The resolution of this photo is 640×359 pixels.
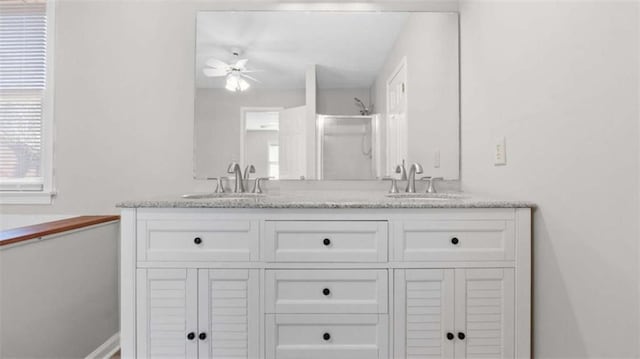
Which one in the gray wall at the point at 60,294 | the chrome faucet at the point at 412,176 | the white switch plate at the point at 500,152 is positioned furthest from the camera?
the chrome faucet at the point at 412,176

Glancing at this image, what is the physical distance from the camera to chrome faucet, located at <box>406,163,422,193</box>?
1776 millimetres

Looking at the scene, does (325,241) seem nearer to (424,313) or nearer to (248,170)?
(424,313)

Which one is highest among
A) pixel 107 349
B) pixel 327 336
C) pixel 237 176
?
pixel 237 176

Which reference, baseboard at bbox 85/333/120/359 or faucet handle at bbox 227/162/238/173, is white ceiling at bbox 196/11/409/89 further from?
baseboard at bbox 85/333/120/359

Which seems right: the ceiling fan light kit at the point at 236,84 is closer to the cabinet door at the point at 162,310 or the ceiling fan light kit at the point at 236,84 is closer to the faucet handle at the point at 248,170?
the faucet handle at the point at 248,170

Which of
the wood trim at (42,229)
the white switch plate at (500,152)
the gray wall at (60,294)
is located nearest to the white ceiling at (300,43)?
the white switch plate at (500,152)

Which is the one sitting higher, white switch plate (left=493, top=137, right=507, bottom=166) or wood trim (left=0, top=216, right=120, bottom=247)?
white switch plate (left=493, top=137, right=507, bottom=166)

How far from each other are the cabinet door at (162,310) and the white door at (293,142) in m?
0.82

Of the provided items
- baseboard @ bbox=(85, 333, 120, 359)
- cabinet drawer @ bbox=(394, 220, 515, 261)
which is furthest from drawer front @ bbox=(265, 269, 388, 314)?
baseboard @ bbox=(85, 333, 120, 359)

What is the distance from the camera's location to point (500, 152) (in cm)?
143

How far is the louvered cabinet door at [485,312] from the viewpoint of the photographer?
1.26 meters

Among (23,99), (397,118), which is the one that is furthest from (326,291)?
(23,99)

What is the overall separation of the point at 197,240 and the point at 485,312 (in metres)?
1.15

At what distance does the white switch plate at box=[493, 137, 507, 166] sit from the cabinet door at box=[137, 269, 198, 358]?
4.50 ft
